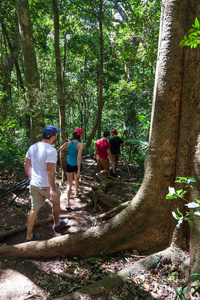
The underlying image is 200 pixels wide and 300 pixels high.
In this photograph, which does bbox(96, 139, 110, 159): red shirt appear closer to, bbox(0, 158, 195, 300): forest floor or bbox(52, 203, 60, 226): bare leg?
bbox(0, 158, 195, 300): forest floor

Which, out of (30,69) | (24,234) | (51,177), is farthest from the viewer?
(30,69)

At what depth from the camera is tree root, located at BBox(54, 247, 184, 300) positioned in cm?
233

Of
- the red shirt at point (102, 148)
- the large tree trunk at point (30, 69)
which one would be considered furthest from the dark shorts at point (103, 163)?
the large tree trunk at point (30, 69)

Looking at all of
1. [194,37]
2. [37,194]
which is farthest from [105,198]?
[194,37]

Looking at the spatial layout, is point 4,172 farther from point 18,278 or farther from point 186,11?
point 186,11

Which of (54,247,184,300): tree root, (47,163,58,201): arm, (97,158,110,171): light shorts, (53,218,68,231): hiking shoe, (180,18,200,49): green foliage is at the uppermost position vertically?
(180,18,200,49): green foliage

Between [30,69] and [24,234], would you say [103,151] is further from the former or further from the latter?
[30,69]

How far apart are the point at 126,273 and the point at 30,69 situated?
7096mm

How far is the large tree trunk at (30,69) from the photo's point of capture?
681cm

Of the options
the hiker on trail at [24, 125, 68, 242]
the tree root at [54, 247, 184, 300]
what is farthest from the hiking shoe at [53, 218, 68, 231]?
the tree root at [54, 247, 184, 300]

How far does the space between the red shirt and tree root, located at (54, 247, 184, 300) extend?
432 centimetres

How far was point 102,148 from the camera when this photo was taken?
6.81m

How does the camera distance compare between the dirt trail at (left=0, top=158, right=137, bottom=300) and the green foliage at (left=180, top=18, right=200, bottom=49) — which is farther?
the dirt trail at (left=0, top=158, right=137, bottom=300)

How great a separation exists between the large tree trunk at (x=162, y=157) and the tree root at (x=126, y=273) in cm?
27
